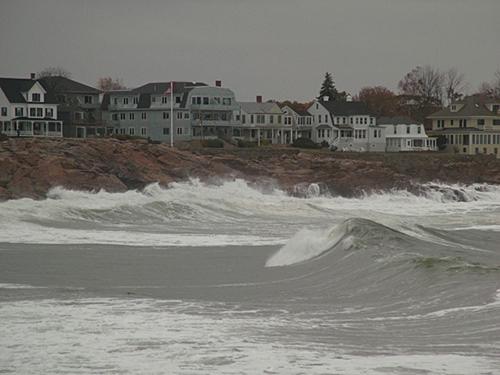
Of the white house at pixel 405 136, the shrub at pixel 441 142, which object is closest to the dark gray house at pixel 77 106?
the white house at pixel 405 136

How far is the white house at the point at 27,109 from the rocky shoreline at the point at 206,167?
19521 millimetres

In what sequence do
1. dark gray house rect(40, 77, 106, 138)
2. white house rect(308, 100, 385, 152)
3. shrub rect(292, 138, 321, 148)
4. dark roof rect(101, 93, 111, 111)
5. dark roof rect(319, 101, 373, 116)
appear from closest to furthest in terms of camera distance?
shrub rect(292, 138, 321, 148) → dark gray house rect(40, 77, 106, 138) → dark roof rect(101, 93, 111, 111) → white house rect(308, 100, 385, 152) → dark roof rect(319, 101, 373, 116)

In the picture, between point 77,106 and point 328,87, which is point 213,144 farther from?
point 328,87

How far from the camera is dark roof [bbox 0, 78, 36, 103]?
82.3 meters

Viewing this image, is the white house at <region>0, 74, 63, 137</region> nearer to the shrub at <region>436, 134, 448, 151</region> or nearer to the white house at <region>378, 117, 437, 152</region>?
the white house at <region>378, 117, 437, 152</region>

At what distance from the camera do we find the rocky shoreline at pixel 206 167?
156 ft

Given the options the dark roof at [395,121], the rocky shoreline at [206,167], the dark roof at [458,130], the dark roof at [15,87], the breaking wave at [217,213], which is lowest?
the breaking wave at [217,213]

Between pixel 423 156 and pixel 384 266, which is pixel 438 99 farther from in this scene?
pixel 384 266

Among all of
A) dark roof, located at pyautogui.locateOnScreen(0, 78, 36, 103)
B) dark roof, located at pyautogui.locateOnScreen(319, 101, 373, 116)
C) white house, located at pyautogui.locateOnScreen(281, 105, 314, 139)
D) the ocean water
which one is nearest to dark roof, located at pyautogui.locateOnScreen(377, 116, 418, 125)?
dark roof, located at pyautogui.locateOnScreen(319, 101, 373, 116)

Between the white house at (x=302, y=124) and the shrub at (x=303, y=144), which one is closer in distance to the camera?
the shrub at (x=303, y=144)

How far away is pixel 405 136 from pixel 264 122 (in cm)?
1474

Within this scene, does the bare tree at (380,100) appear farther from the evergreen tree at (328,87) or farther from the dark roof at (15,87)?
the dark roof at (15,87)

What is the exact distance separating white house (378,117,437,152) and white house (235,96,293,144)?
10.4 metres

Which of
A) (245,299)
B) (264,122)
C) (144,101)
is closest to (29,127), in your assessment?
(144,101)
